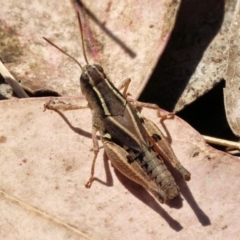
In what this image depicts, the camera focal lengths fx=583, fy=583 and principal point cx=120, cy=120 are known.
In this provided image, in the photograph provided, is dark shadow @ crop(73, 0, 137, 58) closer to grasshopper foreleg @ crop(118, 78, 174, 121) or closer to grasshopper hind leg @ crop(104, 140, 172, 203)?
grasshopper foreleg @ crop(118, 78, 174, 121)

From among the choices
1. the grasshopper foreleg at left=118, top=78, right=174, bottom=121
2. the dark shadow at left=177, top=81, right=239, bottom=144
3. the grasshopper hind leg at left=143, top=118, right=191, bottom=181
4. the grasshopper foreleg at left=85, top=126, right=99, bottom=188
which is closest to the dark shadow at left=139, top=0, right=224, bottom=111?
the dark shadow at left=177, top=81, right=239, bottom=144

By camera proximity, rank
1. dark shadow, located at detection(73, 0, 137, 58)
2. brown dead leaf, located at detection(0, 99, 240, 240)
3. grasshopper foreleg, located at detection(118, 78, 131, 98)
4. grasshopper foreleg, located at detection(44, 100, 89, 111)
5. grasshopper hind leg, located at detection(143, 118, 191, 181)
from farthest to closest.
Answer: dark shadow, located at detection(73, 0, 137, 58) < grasshopper foreleg, located at detection(118, 78, 131, 98) < grasshopper foreleg, located at detection(44, 100, 89, 111) < grasshopper hind leg, located at detection(143, 118, 191, 181) < brown dead leaf, located at detection(0, 99, 240, 240)

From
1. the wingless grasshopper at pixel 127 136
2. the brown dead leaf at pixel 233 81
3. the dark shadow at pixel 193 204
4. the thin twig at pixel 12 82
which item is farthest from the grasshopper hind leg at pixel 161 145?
the thin twig at pixel 12 82

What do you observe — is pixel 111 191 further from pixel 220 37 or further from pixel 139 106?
pixel 220 37

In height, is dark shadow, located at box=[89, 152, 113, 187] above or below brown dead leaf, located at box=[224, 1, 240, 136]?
below

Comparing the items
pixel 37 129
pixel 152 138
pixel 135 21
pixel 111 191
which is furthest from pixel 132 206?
pixel 135 21
